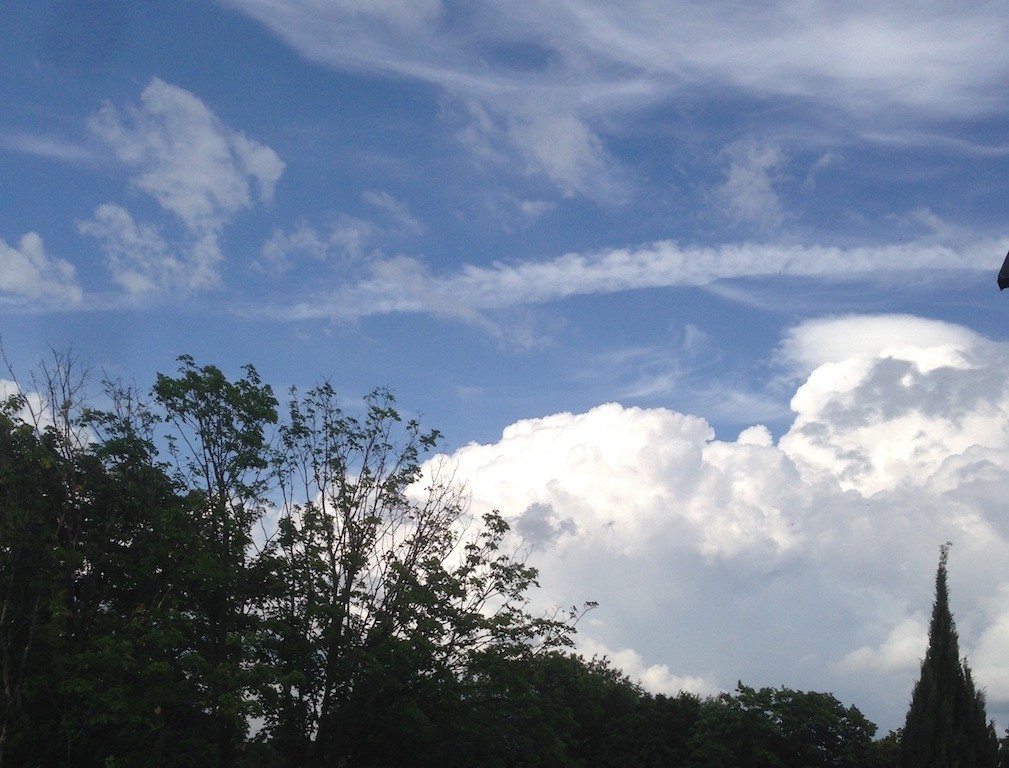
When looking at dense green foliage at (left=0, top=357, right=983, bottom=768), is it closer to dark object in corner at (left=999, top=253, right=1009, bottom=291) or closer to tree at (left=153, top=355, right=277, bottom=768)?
tree at (left=153, top=355, right=277, bottom=768)

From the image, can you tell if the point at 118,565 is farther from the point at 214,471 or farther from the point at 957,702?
the point at 957,702

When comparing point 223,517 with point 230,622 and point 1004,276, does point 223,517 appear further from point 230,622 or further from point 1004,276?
point 1004,276

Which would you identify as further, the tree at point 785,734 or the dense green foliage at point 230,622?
the tree at point 785,734

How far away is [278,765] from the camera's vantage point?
73.8ft

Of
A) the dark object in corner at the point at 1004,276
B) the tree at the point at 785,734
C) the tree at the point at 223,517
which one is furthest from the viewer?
the tree at the point at 785,734

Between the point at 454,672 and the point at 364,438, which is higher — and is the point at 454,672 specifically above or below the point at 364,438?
below

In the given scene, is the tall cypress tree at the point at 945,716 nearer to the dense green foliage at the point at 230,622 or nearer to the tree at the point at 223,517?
the dense green foliage at the point at 230,622

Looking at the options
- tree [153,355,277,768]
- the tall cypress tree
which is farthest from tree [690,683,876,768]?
tree [153,355,277,768]

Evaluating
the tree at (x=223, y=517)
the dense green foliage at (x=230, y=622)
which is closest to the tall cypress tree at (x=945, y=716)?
the dense green foliage at (x=230, y=622)

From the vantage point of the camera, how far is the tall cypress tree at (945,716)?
80.1 feet

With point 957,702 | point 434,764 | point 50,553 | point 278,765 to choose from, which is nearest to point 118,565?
point 50,553

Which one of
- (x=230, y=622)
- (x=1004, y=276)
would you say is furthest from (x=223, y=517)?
(x=1004, y=276)

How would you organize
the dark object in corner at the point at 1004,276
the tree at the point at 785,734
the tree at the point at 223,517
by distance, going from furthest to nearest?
the tree at the point at 785,734
the tree at the point at 223,517
the dark object in corner at the point at 1004,276

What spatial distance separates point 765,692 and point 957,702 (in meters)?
7.58
